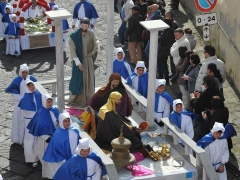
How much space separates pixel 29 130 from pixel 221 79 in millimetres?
4010

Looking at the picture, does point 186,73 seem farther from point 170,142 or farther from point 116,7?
point 116,7

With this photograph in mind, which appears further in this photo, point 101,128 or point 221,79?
point 221,79

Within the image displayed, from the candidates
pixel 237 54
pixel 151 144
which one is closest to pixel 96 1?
pixel 237 54

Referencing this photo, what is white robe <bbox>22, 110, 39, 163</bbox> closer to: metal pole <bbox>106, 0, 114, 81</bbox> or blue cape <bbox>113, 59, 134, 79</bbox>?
metal pole <bbox>106, 0, 114, 81</bbox>

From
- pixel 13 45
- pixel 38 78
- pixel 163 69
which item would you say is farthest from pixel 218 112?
pixel 13 45

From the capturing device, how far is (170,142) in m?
14.1

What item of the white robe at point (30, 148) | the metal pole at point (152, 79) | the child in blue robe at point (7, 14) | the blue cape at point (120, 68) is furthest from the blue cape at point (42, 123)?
the child in blue robe at point (7, 14)

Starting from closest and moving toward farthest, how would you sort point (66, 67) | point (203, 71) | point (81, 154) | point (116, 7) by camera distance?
point (81, 154)
point (203, 71)
point (66, 67)
point (116, 7)

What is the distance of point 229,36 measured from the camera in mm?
18859

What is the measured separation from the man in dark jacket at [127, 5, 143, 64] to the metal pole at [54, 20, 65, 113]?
4812 mm

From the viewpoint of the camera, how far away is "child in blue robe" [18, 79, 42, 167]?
14.6m

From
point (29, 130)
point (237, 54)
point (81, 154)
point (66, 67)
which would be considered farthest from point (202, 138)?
point (66, 67)

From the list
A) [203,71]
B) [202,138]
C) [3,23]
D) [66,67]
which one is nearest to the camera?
[202,138]

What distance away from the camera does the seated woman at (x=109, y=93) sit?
14312mm
